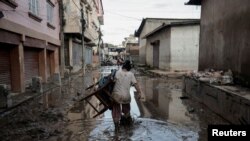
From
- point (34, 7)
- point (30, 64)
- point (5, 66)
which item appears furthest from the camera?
point (30, 64)

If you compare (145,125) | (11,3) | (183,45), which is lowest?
(145,125)

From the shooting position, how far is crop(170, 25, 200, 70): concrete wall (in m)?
24.1

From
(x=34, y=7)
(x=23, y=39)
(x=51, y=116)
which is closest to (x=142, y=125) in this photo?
(x=51, y=116)

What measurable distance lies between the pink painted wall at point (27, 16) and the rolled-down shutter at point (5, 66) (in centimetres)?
150

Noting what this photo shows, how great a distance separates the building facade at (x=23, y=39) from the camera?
11195 mm

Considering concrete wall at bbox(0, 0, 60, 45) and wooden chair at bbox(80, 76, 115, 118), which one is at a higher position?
concrete wall at bbox(0, 0, 60, 45)

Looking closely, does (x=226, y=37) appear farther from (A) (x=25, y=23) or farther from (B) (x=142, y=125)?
(A) (x=25, y=23)

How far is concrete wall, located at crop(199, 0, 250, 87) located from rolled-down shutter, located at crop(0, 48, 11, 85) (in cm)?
968

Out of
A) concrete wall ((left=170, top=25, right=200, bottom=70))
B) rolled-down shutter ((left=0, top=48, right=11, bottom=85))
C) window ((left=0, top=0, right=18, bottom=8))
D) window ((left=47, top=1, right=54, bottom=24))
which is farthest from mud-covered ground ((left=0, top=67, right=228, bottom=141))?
concrete wall ((left=170, top=25, right=200, bottom=70))

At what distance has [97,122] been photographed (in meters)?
7.70

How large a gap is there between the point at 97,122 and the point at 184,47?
1804cm

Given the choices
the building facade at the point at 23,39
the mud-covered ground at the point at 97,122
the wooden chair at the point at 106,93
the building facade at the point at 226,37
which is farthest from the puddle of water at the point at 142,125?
the building facade at the point at 23,39

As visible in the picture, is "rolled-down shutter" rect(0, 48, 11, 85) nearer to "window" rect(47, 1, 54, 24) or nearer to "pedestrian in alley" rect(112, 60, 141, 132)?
"window" rect(47, 1, 54, 24)

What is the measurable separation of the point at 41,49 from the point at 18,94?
5146 millimetres
